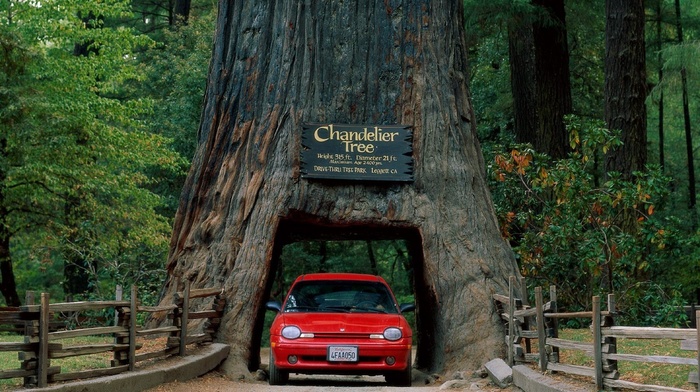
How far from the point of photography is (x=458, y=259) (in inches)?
651

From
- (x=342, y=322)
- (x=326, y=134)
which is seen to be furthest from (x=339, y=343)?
(x=326, y=134)

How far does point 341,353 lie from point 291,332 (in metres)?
0.73

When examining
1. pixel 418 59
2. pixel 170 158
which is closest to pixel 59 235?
pixel 170 158

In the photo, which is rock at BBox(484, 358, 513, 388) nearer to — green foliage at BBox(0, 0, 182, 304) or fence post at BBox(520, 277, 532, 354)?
fence post at BBox(520, 277, 532, 354)

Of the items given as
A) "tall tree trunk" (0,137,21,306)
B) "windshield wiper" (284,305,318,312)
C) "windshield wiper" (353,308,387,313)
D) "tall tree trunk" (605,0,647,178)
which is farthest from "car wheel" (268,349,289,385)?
"tall tree trunk" (0,137,21,306)

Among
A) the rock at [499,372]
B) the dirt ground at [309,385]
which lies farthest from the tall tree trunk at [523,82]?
the rock at [499,372]

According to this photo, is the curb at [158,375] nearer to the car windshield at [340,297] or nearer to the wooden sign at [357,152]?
the car windshield at [340,297]

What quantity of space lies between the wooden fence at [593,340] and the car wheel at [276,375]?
3286mm

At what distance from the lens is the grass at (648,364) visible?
1066 cm

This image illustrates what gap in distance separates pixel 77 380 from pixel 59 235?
17.4 m

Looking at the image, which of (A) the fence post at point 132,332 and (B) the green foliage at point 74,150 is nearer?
(A) the fence post at point 132,332

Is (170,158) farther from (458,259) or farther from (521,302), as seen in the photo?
(521,302)

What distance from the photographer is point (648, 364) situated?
1266cm

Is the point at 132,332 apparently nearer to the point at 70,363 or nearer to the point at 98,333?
the point at 98,333
